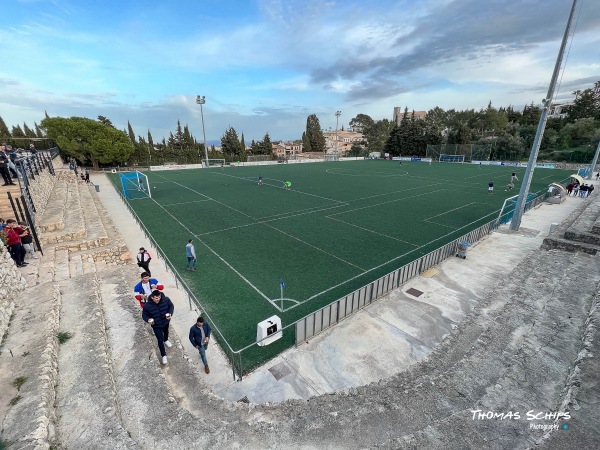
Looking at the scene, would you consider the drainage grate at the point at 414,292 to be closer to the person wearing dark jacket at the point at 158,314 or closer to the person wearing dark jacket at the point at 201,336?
the person wearing dark jacket at the point at 201,336

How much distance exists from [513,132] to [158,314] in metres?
86.0

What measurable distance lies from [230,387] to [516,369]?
623 cm

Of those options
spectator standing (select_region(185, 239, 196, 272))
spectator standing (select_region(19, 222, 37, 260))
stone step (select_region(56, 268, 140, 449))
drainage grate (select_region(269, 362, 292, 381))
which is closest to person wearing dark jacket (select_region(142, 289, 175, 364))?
stone step (select_region(56, 268, 140, 449))

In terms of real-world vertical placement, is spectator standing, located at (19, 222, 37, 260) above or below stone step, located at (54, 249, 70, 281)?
above

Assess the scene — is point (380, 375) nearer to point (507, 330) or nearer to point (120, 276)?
point (507, 330)

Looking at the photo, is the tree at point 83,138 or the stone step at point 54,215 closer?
the stone step at point 54,215

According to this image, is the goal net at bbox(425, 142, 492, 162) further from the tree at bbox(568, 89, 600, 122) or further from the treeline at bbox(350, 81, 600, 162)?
the tree at bbox(568, 89, 600, 122)

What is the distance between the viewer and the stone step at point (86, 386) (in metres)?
4.55

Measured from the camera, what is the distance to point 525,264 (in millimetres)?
11914

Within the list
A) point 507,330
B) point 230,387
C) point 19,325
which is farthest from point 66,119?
point 507,330

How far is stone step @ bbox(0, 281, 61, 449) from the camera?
437 centimetres

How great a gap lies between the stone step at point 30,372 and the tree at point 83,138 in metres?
46.0

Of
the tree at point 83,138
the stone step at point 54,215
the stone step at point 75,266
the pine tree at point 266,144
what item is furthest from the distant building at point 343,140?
the stone step at point 75,266

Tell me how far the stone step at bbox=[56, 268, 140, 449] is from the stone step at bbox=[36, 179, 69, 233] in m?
7.40
